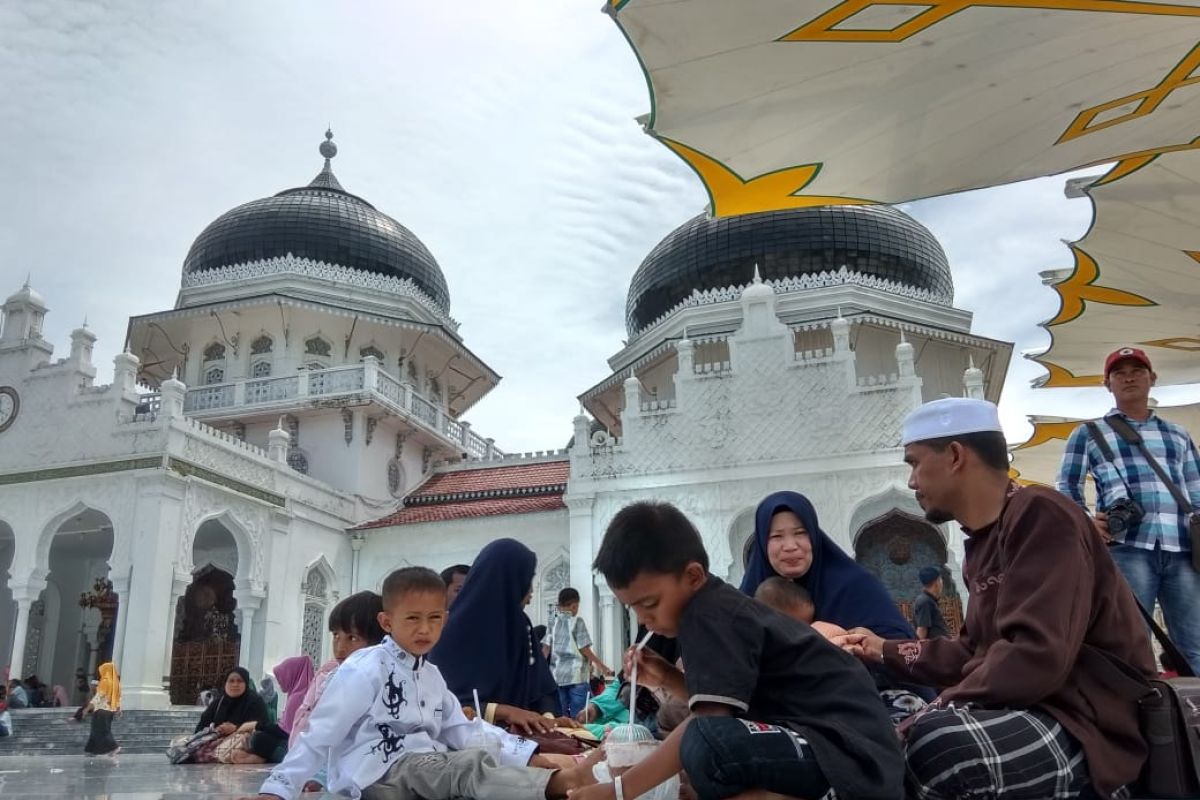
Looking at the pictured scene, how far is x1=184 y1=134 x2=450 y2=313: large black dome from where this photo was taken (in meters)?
21.0

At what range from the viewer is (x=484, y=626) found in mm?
4223

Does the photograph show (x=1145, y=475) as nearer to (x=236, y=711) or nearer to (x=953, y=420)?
(x=953, y=420)

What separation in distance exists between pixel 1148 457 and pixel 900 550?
10395 mm

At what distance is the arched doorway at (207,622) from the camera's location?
51.9 ft

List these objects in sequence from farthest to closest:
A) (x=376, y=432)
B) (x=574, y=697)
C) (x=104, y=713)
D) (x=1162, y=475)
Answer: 1. (x=376, y=432)
2. (x=104, y=713)
3. (x=574, y=697)
4. (x=1162, y=475)

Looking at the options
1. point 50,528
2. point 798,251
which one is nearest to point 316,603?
point 50,528

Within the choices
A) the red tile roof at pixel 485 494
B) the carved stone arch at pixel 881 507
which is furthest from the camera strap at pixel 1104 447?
the red tile roof at pixel 485 494

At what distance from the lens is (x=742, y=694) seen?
1.96 metres

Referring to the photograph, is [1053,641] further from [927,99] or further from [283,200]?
[283,200]

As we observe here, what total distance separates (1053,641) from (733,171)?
4.32m

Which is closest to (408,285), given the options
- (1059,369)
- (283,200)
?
(283,200)

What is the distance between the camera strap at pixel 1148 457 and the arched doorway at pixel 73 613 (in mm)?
16399

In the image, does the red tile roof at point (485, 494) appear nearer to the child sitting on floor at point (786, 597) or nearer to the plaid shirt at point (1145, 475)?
the plaid shirt at point (1145, 475)

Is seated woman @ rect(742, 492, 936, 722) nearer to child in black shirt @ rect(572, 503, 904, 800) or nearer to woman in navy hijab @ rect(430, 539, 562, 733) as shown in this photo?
child in black shirt @ rect(572, 503, 904, 800)
